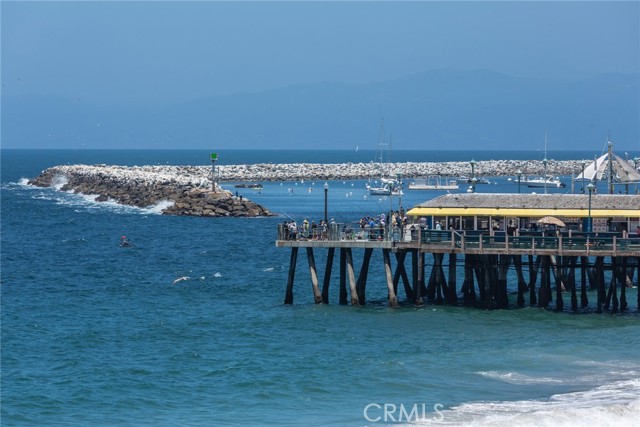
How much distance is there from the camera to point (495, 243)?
41250 millimetres

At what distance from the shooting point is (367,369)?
113ft

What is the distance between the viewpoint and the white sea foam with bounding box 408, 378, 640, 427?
28219 millimetres

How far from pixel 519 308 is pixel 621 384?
38.6ft

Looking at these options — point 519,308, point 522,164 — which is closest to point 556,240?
point 519,308

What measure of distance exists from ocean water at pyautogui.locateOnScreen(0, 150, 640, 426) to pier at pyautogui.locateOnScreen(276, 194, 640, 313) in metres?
1.08

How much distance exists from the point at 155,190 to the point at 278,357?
7658 cm

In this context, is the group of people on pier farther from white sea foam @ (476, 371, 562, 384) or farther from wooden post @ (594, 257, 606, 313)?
white sea foam @ (476, 371, 562, 384)

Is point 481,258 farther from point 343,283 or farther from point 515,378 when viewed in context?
point 515,378

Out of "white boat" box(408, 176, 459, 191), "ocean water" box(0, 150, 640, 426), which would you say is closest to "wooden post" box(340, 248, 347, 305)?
"ocean water" box(0, 150, 640, 426)

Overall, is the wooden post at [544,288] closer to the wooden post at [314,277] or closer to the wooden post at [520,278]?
the wooden post at [520,278]

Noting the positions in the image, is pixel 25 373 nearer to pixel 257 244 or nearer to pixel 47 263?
pixel 47 263

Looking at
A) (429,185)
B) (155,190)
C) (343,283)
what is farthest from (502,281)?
(429,185)

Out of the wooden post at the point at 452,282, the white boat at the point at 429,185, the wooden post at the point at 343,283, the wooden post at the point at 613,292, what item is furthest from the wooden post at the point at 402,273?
the white boat at the point at 429,185

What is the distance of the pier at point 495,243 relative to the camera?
4116 centimetres
